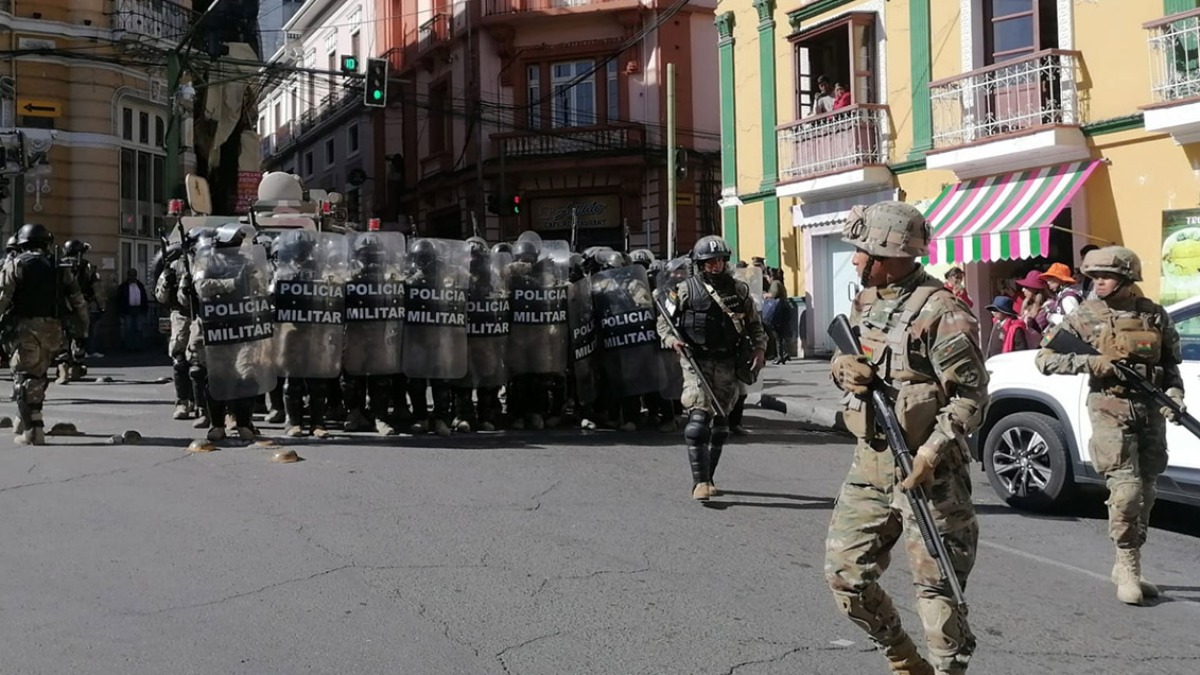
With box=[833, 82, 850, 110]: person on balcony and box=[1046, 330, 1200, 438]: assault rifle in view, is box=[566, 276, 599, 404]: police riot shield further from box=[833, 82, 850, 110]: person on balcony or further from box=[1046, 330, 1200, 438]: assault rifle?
box=[833, 82, 850, 110]: person on balcony

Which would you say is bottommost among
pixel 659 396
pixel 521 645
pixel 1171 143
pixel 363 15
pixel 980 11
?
pixel 521 645

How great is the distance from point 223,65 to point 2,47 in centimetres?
517

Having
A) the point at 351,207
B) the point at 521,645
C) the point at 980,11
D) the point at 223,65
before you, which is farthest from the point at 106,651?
the point at 351,207

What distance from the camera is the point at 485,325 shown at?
1049 centimetres

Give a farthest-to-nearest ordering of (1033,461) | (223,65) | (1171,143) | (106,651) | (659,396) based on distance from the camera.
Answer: (223,65)
(1171,143)
(659,396)
(1033,461)
(106,651)

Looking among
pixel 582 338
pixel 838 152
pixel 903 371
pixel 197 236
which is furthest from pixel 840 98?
pixel 903 371

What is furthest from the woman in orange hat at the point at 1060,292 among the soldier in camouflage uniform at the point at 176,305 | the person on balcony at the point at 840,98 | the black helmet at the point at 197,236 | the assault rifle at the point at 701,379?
the soldier in camouflage uniform at the point at 176,305

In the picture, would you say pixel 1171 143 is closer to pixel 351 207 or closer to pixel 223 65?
pixel 223 65

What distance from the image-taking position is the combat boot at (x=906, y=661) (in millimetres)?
3848

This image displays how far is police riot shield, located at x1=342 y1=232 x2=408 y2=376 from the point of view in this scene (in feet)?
33.2

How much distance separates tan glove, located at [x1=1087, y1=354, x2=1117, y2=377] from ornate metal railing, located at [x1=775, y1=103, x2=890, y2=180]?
13.2 m

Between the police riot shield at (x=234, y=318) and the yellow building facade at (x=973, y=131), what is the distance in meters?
10.3

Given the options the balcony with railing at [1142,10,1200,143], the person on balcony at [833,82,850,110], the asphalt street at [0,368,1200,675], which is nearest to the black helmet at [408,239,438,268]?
the asphalt street at [0,368,1200,675]

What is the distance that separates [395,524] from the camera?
6.70 meters
